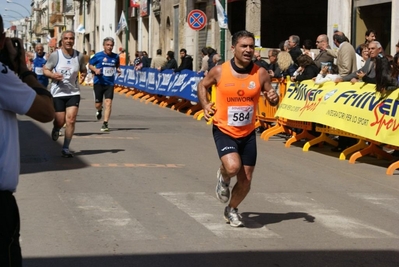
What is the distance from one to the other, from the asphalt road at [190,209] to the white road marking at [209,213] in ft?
0.04

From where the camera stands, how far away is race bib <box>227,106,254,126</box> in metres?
7.98

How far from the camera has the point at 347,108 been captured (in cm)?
1383

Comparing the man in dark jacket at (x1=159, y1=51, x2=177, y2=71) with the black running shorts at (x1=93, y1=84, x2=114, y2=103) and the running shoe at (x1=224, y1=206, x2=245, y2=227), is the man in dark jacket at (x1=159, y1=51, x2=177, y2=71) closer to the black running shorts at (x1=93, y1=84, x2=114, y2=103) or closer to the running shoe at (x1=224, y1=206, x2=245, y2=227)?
the black running shorts at (x1=93, y1=84, x2=114, y2=103)

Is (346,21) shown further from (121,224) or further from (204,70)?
(121,224)

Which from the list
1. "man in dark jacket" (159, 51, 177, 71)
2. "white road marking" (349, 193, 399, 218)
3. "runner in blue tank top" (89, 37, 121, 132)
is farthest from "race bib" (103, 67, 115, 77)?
"man in dark jacket" (159, 51, 177, 71)

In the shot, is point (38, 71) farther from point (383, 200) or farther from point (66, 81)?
point (383, 200)

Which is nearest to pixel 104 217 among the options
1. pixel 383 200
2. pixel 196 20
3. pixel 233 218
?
pixel 233 218

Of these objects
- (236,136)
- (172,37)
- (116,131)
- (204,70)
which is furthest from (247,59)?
(172,37)

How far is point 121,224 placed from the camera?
26.2 ft

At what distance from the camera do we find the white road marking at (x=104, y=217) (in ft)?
24.8

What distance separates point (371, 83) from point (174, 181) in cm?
440

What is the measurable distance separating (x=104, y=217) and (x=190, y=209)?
101 cm

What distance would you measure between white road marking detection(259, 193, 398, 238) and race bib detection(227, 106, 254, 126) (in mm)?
1320

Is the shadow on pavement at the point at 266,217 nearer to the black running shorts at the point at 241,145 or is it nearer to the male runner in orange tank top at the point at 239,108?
the male runner in orange tank top at the point at 239,108
